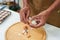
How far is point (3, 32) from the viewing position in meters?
0.81

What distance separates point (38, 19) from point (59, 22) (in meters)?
0.21

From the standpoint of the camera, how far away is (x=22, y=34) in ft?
2.49

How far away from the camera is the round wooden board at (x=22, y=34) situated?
0.74 m

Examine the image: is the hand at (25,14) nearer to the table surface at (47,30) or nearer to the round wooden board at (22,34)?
the round wooden board at (22,34)

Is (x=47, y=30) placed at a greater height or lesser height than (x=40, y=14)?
lesser

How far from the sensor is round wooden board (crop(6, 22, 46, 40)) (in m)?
0.74

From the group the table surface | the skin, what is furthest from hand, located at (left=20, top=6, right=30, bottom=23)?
the table surface

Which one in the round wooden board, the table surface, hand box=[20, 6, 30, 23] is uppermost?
hand box=[20, 6, 30, 23]

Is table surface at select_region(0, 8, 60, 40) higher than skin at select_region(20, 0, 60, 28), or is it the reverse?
skin at select_region(20, 0, 60, 28)

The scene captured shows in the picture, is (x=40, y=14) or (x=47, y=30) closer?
(x=40, y=14)

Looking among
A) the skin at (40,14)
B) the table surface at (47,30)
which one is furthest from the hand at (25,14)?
the table surface at (47,30)

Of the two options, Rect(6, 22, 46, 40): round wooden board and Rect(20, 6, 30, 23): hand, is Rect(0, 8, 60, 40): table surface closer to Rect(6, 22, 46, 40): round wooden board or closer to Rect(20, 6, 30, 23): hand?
Rect(6, 22, 46, 40): round wooden board

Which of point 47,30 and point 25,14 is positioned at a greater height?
point 25,14

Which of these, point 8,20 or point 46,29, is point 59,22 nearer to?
point 46,29
